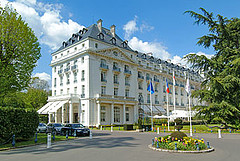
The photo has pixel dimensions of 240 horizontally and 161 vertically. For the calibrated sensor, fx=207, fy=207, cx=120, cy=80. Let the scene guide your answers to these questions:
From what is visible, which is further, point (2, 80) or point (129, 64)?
point (129, 64)

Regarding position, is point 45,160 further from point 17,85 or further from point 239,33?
point 239,33

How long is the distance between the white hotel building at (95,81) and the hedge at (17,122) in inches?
934

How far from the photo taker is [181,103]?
74.2 m

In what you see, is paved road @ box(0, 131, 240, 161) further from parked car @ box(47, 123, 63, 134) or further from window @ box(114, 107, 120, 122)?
window @ box(114, 107, 120, 122)

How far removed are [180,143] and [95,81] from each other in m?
33.3

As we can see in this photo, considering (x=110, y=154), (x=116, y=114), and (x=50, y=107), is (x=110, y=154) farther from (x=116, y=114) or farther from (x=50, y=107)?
(x=50, y=107)

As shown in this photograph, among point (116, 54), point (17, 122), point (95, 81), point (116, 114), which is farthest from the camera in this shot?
point (116, 54)

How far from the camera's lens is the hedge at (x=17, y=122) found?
50.7ft

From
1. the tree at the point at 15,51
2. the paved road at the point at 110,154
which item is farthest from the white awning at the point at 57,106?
the paved road at the point at 110,154

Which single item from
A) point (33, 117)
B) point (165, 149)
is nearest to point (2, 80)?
point (33, 117)

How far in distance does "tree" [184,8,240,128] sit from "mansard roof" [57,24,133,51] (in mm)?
24276

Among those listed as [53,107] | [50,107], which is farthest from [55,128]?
[50,107]

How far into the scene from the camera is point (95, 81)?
4450cm

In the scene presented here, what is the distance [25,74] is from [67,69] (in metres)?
26.8
